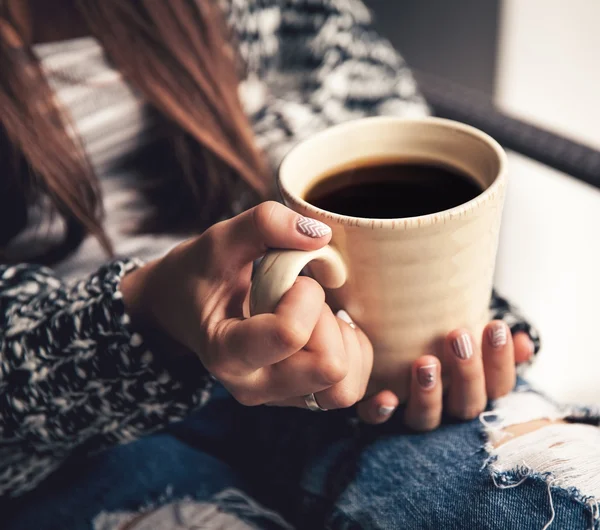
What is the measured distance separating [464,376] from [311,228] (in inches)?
8.2

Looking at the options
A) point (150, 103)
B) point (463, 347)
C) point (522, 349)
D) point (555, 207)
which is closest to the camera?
point (463, 347)

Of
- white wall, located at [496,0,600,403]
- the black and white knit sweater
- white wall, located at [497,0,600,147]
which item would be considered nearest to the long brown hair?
the black and white knit sweater

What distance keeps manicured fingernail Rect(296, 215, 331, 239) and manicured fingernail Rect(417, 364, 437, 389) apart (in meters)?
0.16

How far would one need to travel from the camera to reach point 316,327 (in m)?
0.40

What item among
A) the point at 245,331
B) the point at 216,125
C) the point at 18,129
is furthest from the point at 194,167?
the point at 245,331

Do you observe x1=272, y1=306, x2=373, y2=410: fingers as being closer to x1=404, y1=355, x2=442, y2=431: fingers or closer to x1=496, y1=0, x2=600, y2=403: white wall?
x1=404, y1=355, x2=442, y2=431: fingers

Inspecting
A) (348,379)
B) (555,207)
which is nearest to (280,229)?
(348,379)

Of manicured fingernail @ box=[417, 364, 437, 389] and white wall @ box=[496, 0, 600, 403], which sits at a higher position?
manicured fingernail @ box=[417, 364, 437, 389]

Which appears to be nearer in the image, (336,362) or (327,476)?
(336,362)

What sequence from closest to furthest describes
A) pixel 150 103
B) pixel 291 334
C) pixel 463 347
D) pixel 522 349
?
pixel 291 334 → pixel 463 347 → pixel 522 349 → pixel 150 103

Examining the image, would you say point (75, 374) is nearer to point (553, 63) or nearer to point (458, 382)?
point (458, 382)

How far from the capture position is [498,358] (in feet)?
1.73

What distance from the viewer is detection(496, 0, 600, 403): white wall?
1.09m

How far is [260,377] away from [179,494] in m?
0.25
